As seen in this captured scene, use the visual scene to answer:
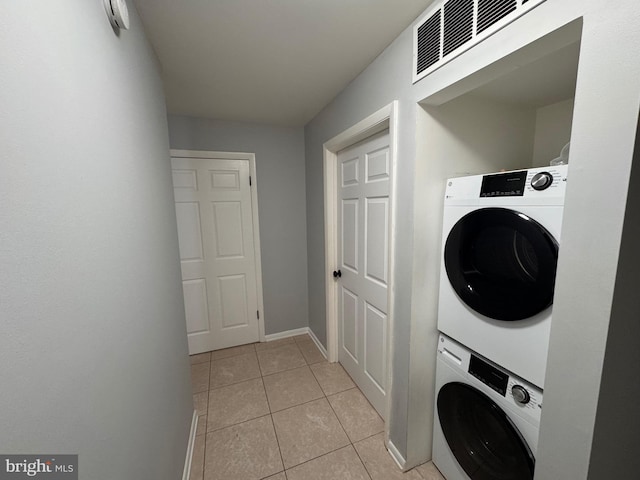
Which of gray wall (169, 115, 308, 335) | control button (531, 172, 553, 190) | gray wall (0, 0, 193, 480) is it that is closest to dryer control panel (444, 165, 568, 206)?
control button (531, 172, 553, 190)

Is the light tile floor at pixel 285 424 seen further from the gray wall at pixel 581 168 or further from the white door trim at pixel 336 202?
the gray wall at pixel 581 168

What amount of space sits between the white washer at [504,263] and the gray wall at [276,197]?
1775 mm

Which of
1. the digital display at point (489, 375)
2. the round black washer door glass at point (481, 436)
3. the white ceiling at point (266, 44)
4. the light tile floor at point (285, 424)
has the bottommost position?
the light tile floor at point (285, 424)

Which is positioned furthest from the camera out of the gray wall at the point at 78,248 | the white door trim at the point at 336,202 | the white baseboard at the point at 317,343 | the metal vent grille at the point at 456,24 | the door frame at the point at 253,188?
the white baseboard at the point at 317,343

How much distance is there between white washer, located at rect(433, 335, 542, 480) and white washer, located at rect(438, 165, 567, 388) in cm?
8

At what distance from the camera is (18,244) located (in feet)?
1.35

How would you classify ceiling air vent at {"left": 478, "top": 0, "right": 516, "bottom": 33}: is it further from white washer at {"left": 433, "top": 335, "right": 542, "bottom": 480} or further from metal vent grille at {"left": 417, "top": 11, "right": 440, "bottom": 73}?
white washer at {"left": 433, "top": 335, "right": 542, "bottom": 480}

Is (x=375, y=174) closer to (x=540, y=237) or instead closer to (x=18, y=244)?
(x=540, y=237)

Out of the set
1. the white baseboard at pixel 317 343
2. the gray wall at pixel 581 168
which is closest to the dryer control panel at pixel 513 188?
the gray wall at pixel 581 168

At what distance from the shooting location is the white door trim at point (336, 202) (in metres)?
1.37

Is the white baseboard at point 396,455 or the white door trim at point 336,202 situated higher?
the white door trim at point 336,202

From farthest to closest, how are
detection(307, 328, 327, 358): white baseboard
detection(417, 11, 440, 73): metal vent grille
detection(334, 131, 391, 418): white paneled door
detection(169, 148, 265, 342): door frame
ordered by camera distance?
1. detection(307, 328, 327, 358): white baseboard
2. detection(169, 148, 265, 342): door frame
3. detection(334, 131, 391, 418): white paneled door
4. detection(417, 11, 440, 73): metal vent grille

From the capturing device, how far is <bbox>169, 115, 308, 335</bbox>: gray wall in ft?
7.82

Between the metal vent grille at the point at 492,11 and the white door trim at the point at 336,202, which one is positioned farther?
the white door trim at the point at 336,202
